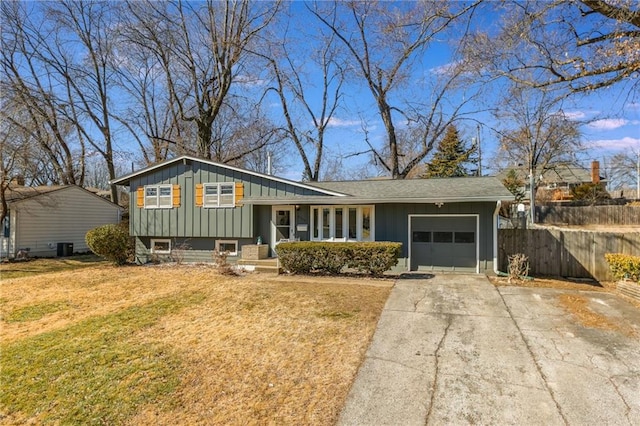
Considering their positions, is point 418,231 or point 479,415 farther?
point 418,231

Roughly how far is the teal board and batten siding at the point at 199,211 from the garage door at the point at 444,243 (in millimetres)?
4023

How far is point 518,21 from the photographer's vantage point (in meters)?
8.52

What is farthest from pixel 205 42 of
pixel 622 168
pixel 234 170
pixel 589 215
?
pixel 622 168

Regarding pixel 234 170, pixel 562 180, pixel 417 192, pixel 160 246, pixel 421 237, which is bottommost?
pixel 160 246

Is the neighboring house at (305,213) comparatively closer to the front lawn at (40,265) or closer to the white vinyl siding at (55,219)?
the front lawn at (40,265)

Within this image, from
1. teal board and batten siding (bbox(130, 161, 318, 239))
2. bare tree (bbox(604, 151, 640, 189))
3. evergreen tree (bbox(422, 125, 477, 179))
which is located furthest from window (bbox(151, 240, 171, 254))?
bare tree (bbox(604, 151, 640, 189))

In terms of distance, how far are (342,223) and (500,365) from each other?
783 centimetres

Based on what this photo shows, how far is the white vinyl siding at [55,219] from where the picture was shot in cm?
1662

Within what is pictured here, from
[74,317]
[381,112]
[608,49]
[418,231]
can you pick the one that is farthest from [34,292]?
[381,112]

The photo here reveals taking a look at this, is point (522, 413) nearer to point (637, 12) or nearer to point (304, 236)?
point (637, 12)

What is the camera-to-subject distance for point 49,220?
17797 millimetres

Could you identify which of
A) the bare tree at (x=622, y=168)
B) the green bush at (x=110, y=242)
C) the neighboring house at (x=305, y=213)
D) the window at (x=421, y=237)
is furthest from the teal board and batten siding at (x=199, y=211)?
the bare tree at (x=622, y=168)

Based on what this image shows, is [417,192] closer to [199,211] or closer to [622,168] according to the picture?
[199,211]

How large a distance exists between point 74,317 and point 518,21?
12.3 m
